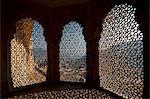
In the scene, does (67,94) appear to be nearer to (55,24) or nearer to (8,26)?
(8,26)

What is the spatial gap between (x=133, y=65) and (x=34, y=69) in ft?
20.6

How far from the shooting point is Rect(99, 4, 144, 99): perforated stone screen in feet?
19.8

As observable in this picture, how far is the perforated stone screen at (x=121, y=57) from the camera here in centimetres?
604

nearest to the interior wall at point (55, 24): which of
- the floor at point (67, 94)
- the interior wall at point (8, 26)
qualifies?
the interior wall at point (8, 26)

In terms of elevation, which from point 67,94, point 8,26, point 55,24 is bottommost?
A: point 67,94

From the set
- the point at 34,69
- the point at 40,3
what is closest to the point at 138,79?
the point at 40,3

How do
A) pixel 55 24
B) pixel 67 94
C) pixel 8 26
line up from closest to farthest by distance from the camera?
pixel 67 94, pixel 8 26, pixel 55 24

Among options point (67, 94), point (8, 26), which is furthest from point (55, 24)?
point (67, 94)

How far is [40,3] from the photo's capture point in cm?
812

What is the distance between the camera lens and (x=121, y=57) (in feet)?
23.4

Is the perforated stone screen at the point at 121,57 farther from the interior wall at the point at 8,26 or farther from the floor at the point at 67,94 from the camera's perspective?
the interior wall at the point at 8,26
